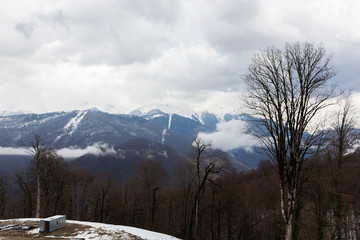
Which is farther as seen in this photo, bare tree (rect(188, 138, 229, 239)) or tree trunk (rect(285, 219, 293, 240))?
bare tree (rect(188, 138, 229, 239))

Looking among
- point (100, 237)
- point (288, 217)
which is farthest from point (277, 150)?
point (100, 237)

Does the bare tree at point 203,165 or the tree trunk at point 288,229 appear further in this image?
the bare tree at point 203,165

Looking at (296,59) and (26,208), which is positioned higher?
(296,59)

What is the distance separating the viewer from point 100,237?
65.3ft

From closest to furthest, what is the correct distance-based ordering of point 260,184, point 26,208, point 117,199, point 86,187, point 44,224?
1. point 44,224
2. point 26,208
3. point 86,187
4. point 117,199
5. point 260,184

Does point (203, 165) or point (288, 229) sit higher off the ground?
point (203, 165)

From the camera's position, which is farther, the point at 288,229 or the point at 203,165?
the point at 203,165

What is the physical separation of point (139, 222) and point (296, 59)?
183ft

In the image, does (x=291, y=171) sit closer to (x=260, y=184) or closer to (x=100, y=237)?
(x=100, y=237)

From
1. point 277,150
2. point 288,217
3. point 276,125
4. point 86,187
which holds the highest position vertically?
point 276,125

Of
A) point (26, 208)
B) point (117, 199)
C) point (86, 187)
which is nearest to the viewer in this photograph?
point (26, 208)

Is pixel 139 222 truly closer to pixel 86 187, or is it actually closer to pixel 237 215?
pixel 86 187

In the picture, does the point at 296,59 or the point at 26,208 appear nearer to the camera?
the point at 296,59

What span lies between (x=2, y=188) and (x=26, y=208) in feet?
24.1
